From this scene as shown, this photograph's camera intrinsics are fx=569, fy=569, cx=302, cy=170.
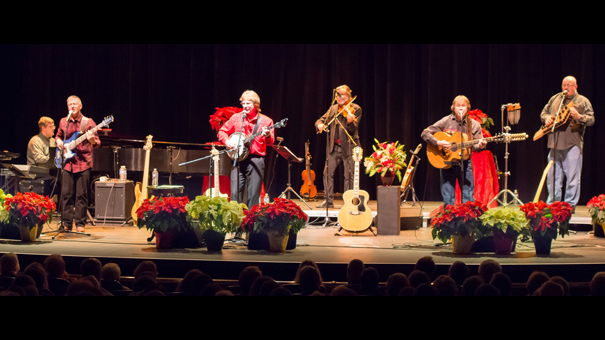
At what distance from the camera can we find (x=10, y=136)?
11.3m

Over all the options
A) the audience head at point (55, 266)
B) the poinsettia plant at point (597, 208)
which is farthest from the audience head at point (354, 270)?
the poinsettia plant at point (597, 208)

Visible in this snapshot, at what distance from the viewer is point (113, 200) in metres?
7.99

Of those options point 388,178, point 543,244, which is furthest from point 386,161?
point 543,244

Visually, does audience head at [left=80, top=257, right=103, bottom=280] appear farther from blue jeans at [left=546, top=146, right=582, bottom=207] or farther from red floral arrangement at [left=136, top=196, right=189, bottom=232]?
blue jeans at [left=546, top=146, right=582, bottom=207]

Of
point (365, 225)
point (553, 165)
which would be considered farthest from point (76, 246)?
point (553, 165)

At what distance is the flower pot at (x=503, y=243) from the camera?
496 cm

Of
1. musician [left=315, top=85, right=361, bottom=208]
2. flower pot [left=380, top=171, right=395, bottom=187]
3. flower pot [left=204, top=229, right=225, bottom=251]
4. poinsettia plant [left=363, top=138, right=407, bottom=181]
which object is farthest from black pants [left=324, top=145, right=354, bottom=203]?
flower pot [left=204, top=229, right=225, bottom=251]

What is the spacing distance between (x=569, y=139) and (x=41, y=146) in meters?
7.33

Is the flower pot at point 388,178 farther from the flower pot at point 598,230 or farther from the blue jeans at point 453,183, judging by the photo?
the flower pot at point 598,230

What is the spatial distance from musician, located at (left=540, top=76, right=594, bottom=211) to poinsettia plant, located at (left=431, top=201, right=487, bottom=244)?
2.58 metres

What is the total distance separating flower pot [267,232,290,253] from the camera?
5.16 meters

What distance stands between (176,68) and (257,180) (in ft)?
19.9

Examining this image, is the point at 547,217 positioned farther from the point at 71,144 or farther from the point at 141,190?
the point at 141,190

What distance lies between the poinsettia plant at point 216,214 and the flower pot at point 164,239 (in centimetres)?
35
